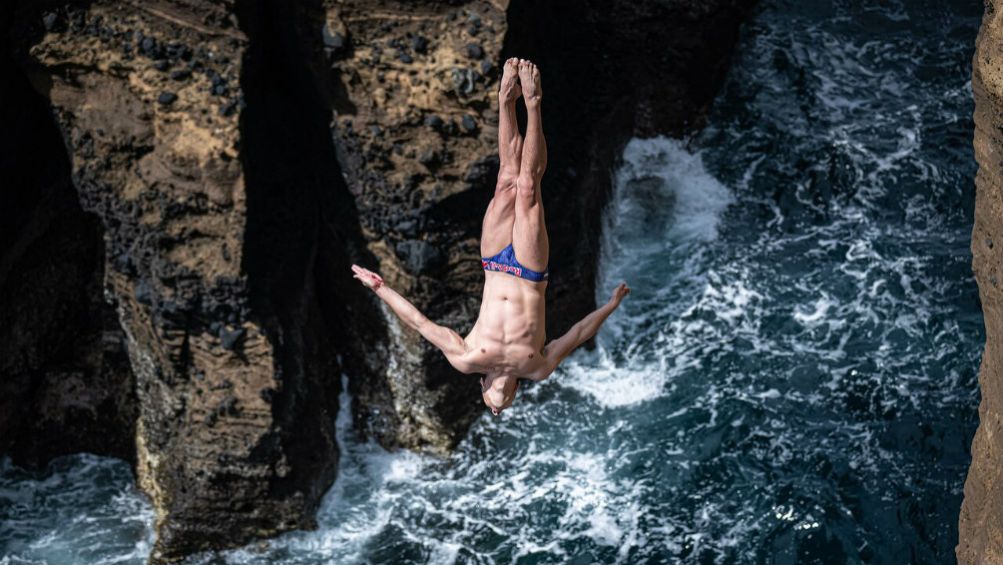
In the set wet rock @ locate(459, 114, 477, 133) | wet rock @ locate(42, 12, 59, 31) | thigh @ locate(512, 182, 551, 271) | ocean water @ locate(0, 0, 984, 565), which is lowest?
ocean water @ locate(0, 0, 984, 565)

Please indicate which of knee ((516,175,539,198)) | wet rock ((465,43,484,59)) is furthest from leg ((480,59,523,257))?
wet rock ((465,43,484,59))

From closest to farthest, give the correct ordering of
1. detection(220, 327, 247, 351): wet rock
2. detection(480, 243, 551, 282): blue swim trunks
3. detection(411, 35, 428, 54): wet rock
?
detection(480, 243, 551, 282): blue swim trunks < detection(411, 35, 428, 54): wet rock < detection(220, 327, 247, 351): wet rock

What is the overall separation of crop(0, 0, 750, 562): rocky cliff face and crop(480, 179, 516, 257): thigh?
7.90 ft

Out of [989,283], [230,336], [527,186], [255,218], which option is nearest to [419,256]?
[255,218]

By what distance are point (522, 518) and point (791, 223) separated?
15.3 ft

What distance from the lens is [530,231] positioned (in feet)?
28.8

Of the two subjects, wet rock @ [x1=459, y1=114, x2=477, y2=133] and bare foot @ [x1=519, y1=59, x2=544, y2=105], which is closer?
bare foot @ [x1=519, y1=59, x2=544, y2=105]

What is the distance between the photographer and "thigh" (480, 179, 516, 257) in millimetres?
8883

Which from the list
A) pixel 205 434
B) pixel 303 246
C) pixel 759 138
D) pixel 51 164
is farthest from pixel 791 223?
pixel 51 164

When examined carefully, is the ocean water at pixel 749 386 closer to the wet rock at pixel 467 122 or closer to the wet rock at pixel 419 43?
the wet rock at pixel 467 122

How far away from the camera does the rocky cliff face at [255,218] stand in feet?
36.0

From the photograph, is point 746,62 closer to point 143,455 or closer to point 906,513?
point 906,513

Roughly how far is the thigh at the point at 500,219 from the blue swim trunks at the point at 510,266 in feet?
0.15

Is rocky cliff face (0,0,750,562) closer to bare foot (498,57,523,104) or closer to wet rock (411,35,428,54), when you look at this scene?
wet rock (411,35,428,54)
